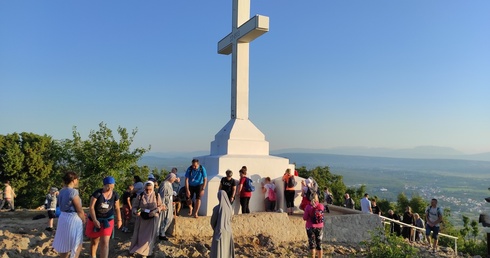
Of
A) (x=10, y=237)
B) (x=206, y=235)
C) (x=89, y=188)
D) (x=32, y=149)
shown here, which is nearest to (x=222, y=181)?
(x=206, y=235)

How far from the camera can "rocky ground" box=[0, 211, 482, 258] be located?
609cm

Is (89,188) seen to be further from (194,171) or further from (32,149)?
(194,171)

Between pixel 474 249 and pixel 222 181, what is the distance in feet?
88.6

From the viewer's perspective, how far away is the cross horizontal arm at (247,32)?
8.84m

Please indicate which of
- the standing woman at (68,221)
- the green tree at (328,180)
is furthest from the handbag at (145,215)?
the green tree at (328,180)

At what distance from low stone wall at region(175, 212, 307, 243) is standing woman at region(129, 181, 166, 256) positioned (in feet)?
2.98

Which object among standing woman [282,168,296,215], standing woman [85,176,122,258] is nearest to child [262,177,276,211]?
standing woman [282,168,296,215]

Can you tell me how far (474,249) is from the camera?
2594 centimetres

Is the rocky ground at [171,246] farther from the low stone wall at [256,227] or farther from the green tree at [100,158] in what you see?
the green tree at [100,158]

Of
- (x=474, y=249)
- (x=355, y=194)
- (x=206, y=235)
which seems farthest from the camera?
(x=355, y=194)

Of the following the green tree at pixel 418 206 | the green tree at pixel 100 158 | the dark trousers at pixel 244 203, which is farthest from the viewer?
the green tree at pixel 418 206

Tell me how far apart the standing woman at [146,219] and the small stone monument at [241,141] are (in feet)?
6.29

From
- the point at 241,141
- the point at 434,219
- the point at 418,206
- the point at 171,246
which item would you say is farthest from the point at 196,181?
the point at 418,206

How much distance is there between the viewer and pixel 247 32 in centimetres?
919
